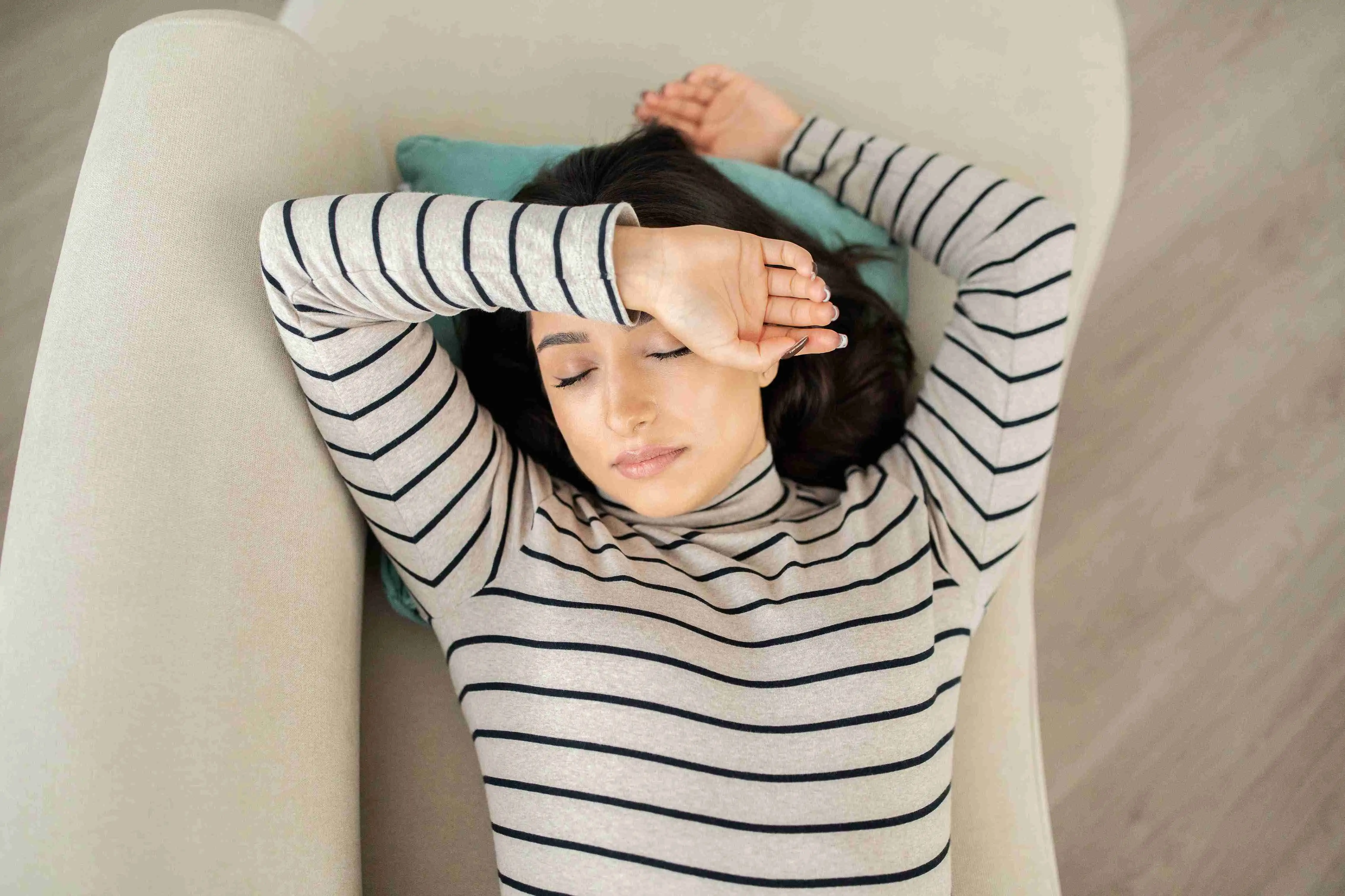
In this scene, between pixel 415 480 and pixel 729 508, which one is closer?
pixel 415 480

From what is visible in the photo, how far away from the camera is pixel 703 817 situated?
2.94ft

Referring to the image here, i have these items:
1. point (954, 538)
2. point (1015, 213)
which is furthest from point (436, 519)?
point (1015, 213)

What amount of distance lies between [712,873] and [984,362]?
A: 2.27ft

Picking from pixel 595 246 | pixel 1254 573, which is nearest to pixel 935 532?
pixel 595 246

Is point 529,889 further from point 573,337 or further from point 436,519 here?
point 573,337

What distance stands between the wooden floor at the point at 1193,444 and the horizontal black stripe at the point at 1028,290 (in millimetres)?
770

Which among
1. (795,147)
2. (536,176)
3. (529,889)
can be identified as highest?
(795,147)

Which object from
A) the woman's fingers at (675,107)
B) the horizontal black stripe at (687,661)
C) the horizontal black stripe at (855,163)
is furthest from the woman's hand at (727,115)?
the horizontal black stripe at (687,661)

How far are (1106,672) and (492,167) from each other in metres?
1.42

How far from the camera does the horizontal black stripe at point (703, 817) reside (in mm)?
891

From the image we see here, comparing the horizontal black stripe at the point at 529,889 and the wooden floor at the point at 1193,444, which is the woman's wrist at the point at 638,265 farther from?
the wooden floor at the point at 1193,444

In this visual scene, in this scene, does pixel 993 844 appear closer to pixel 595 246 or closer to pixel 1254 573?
pixel 595 246

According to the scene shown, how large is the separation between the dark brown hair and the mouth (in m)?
0.20

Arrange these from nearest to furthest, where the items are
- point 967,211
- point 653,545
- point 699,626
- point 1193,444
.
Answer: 1. point 699,626
2. point 653,545
3. point 967,211
4. point 1193,444
